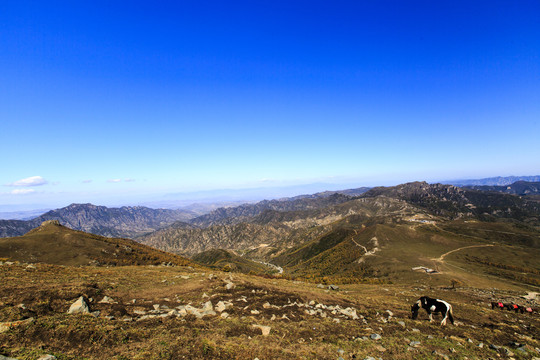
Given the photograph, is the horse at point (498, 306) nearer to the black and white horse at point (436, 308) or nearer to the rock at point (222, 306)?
the black and white horse at point (436, 308)

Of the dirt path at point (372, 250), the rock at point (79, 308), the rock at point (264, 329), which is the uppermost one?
the rock at point (79, 308)

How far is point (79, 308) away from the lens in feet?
43.6

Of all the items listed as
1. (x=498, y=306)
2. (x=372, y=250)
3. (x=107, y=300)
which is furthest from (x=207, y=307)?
(x=372, y=250)

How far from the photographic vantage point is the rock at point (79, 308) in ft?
42.8

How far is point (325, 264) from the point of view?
122 meters

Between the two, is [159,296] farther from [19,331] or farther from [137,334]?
[19,331]

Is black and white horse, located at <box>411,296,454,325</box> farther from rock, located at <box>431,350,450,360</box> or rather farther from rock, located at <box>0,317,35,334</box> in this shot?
rock, located at <box>0,317,35,334</box>

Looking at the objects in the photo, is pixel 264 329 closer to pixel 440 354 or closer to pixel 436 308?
pixel 440 354

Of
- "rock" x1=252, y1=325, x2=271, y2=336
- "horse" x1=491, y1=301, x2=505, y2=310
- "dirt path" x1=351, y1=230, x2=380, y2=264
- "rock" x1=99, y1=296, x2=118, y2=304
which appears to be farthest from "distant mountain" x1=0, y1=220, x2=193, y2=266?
"dirt path" x1=351, y1=230, x2=380, y2=264

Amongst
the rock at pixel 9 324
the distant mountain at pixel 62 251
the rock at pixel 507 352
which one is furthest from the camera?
the distant mountain at pixel 62 251

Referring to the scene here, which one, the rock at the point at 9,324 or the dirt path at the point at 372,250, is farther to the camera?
the dirt path at the point at 372,250

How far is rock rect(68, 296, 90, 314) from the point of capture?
13045mm

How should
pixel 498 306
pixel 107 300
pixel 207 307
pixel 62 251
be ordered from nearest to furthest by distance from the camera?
pixel 107 300
pixel 207 307
pixel 498 306
pixel 62 251

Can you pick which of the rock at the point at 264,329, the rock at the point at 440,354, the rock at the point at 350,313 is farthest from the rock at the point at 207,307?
the rock at the point at 440,354
